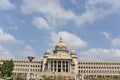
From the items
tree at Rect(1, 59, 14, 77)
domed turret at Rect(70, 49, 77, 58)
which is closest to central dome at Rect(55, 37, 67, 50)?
domed turret at Rect(70, 49, 77, 58)

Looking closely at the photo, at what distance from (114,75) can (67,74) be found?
90.6ft

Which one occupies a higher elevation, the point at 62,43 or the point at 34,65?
the point at 62,43

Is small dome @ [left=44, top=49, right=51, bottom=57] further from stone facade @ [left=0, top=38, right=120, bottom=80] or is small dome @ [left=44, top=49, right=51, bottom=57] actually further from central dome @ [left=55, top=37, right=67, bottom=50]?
central dome @ [left=55, top=37, right=67, bottom=50]

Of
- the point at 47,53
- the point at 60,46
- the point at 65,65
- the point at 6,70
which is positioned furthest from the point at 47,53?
the point at 6,70

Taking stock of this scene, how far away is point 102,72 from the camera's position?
131625mm

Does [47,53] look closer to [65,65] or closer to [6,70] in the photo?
[65,65]

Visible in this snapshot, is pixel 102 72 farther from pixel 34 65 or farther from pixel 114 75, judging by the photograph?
pixel 34 65

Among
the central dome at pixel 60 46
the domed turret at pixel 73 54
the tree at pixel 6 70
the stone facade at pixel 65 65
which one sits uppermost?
the central dome at pixel 60 46

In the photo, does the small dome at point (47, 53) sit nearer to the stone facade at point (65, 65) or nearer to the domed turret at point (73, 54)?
the stone facade at point (65, 65)

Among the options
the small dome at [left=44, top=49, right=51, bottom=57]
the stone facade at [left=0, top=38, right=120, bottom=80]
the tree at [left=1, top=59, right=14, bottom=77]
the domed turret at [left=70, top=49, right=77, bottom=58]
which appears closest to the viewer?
the tree at [left=1, top=59, right=14, bottom=77]

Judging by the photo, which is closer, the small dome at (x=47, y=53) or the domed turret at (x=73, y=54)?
the domed turret at (x=73, y=54)

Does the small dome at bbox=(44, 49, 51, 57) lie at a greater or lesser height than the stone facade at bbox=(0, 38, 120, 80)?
greater

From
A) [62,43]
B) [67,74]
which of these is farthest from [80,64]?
[67,74]

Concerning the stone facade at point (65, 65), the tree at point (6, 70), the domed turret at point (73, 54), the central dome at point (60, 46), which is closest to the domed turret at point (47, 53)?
the stone facade at point (65, 65)
